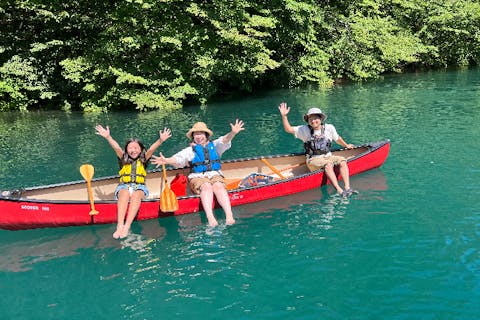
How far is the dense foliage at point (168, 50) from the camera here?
2195 cm

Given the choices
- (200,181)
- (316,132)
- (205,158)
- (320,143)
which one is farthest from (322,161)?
(200,181)

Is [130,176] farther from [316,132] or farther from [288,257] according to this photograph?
[316,132]

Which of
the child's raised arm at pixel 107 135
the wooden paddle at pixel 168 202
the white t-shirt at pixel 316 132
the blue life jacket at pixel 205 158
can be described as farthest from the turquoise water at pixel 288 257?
the child's raised arm at pixel 107 135

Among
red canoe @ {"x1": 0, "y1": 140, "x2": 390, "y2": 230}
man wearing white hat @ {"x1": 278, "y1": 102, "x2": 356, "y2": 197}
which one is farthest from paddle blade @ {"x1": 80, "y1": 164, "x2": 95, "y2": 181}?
man wearing white hat @ {"x1": 278, "y1": 102, "x2": 356, "y2": 197}

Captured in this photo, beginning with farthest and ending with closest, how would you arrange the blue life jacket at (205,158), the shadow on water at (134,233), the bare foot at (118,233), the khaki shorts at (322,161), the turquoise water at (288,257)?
1. the khaki shorts at (322,161)
2. the blue life jacket at (205,158)
3. the bare foot at (118,233)
4. the shadow on water at (134,233)
5. the turquoise water at (288,257)

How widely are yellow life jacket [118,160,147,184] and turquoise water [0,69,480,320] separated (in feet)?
2.63

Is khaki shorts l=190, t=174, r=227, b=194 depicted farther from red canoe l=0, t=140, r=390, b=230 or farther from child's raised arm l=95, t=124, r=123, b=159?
child's raised arm l=95, t=124, r=123, b=159

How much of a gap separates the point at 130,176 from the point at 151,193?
129 cm

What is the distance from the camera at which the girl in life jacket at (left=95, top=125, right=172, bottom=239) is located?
7.71 metres

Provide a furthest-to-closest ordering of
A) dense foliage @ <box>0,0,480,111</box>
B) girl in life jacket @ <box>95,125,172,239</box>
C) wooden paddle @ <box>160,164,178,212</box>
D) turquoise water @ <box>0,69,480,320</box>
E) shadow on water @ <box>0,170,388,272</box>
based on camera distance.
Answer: dense foliage @ <box>0,0,480,111</box> → wooden paddle @ <box>160,164,178,212</box> → girl in life jacket @ <box>95,125,172,239</box> → shadow on water @ <box>0,170,388,272</box> → turquoise water @ <box>0,69,480,320</box>

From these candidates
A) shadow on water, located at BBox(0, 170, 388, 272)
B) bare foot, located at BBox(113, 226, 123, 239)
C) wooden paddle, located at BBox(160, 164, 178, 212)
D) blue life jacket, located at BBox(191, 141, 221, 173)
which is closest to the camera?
shadow on water, located at BBox(0, 170, 388, 272)

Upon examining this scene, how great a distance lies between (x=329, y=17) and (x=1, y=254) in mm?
25502

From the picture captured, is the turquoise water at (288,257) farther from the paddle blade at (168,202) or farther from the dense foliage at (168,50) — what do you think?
the dense foliage at (168,50)

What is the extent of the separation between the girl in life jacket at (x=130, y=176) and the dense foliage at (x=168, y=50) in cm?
1364
